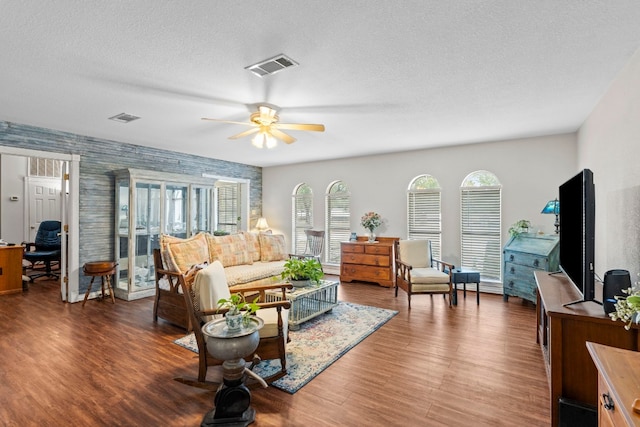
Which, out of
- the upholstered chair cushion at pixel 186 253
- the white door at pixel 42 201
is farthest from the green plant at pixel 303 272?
the white door at pixel 42 201

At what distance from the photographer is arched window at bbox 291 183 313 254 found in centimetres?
748

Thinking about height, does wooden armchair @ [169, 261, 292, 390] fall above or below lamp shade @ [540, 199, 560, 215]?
below

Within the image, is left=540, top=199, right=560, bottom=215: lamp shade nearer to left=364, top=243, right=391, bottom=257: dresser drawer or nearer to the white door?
left=364, top=243, right=391, bottom=257: dresser drawer

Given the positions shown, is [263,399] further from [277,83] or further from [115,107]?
[115,107]

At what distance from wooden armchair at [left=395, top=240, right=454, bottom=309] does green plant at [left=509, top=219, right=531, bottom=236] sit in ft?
3.98

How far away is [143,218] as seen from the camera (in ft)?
17.2

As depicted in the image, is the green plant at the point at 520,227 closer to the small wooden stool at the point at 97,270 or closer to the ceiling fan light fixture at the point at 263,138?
the ceiling fan light fixture at the point at 263,138

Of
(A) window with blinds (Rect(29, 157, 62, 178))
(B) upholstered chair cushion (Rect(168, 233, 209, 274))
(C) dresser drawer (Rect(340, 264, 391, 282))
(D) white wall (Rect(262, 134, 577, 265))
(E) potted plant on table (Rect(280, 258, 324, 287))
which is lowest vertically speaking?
(C) dresser drawer (Rect(340, 264, 391, 282))

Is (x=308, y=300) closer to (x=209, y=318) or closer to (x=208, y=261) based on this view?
(x=208, y=261)

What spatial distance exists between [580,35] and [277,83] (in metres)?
2.31

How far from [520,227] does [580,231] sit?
120 inches

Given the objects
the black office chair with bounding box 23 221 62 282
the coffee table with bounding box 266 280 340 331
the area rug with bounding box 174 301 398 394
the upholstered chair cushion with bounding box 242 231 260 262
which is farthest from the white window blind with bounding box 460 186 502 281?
the black office chair with bounding box 23 221 62 282

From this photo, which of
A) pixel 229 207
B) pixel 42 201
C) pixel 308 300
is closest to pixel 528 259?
pixel 308 300

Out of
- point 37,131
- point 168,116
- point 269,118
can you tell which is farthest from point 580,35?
point 37,131
